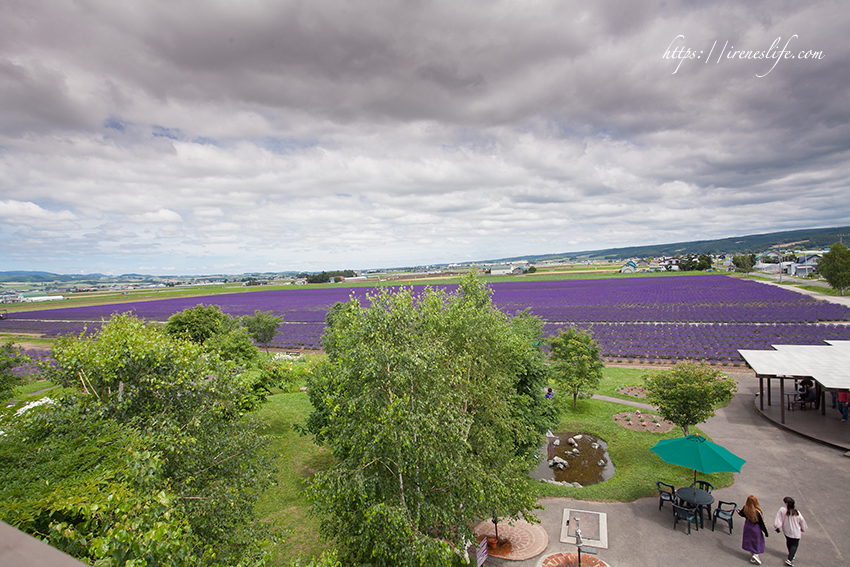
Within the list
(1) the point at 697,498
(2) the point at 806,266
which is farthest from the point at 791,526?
(2) the point at 806,266

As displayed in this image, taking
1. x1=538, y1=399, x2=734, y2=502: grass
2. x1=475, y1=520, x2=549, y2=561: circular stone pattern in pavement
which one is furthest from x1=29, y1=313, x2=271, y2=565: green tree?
x1=538, y1=399, x2=734, y2=502: grass

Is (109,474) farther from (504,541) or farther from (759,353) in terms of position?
(759,353)

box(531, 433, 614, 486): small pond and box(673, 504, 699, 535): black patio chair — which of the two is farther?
box(531, 433, 614, 486): small pond

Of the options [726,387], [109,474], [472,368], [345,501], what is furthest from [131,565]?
[726,387]

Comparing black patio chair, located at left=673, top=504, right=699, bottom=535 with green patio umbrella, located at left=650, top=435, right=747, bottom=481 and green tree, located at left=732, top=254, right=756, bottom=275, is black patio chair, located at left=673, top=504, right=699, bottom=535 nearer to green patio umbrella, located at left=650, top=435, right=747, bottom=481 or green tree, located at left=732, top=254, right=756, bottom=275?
green patio umbrella, located at left=650, top=435, right=747, bottom=481

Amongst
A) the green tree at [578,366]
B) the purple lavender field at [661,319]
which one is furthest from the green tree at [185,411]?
the green tree at [578,366]

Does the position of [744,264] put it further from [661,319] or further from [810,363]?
[810,363]
